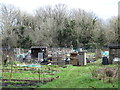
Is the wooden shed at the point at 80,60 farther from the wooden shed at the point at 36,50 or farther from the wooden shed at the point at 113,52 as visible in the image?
the wooden shed at the point at 36,50

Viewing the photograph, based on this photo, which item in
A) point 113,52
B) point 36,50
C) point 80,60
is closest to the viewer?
point 80,60

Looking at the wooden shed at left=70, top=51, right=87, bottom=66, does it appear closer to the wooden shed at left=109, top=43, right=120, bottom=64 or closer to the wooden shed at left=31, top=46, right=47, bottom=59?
the wooden shed at left=109, top=43, right=120, bottom=64

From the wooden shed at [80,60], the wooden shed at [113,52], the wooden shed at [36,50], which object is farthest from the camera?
the wooden shed at [36,50]

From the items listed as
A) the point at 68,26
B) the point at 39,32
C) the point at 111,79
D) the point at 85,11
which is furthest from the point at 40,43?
the point at 111,79

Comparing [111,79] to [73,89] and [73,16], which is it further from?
[73,16]

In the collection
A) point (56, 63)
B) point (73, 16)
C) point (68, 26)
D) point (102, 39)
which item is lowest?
point (56, 63)

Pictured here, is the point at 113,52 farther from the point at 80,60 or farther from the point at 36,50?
the point at 36,50

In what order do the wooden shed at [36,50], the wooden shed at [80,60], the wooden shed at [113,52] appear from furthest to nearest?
the wooden shed at [36,50] → the wooden shed at [113,52] → the wooden shed at [80,60]

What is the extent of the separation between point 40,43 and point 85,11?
874cm

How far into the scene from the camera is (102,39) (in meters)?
21.3

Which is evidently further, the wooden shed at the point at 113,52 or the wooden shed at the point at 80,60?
the wooden shed at the point at 113,52

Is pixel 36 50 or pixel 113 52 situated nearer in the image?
pixel 113 52

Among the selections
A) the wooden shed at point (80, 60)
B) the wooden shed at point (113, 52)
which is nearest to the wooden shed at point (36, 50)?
the wooden shed at point (80, 60)

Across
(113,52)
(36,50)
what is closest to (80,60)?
(113,52)
